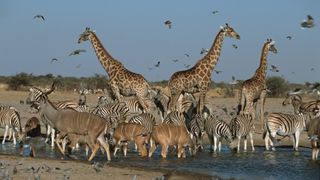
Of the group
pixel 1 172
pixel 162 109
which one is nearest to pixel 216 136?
pixel 162 109

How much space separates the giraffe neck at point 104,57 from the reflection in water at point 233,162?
4.83m

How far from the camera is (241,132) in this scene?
18203 millimetres

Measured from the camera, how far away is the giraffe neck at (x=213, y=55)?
2292cm

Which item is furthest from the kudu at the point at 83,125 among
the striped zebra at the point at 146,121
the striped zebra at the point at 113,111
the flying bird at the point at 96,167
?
the striped zebra at the point at 113,111

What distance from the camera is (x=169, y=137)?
16.6 m

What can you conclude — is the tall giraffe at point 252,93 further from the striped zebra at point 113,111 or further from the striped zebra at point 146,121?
the striped zebra at point 146,121

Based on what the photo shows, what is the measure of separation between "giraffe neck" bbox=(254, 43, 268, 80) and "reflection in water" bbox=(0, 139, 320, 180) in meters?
4.69

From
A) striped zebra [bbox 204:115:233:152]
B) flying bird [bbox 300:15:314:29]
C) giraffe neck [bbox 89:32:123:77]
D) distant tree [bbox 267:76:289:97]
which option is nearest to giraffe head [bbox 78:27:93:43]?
giraffe neck [bbox 89:32:123:77]

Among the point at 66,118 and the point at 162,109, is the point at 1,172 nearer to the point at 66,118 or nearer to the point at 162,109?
the point at 66,118

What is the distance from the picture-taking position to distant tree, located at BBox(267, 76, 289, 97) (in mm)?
45281

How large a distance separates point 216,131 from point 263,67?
6.13 m

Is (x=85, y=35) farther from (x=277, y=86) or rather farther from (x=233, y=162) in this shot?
(x=277, y=86)

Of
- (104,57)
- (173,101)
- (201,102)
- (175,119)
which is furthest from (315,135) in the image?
(104,57)

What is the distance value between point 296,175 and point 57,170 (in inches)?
184
